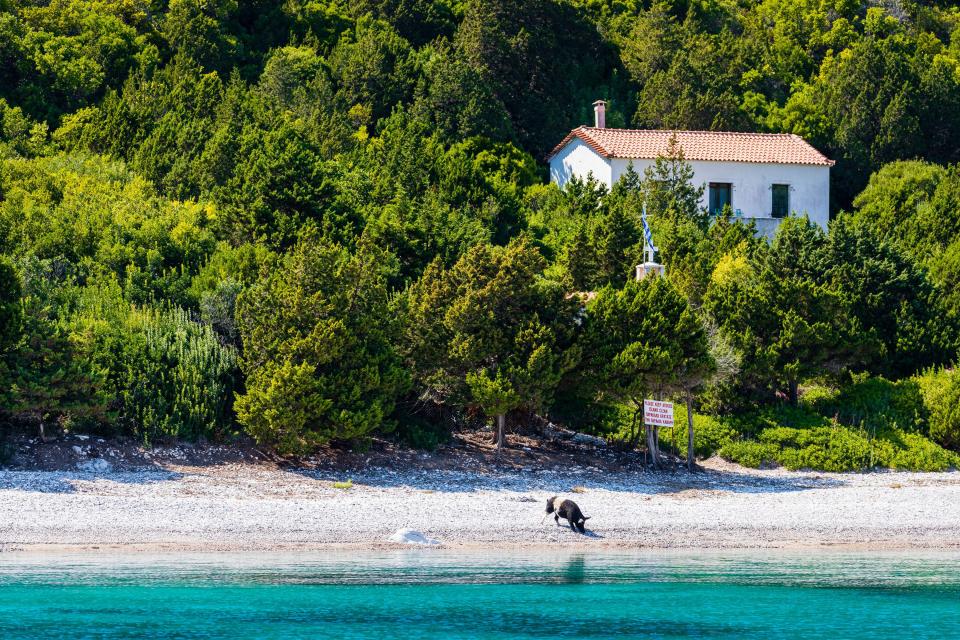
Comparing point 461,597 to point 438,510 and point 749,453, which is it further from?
point 749,453

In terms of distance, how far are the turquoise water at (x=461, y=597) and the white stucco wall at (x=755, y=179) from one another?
30323mm

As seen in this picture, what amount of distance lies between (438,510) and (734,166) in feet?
101

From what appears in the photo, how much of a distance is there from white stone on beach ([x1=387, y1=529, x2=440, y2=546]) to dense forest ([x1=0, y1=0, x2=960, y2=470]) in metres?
4.30

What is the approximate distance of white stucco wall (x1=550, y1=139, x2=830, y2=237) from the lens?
5100cm

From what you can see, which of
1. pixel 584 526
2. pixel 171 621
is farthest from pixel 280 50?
pixel 171 621

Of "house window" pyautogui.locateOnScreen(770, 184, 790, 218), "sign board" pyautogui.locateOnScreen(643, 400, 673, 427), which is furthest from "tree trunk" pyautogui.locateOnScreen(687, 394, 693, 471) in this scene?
"house window" pyautogui.locateOnScreen(770, 184, 790, 218)

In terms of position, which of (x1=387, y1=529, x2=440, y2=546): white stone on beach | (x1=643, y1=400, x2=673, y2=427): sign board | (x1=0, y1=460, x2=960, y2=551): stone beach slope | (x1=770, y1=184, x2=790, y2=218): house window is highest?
(x1=770, y1=184, x2=790, y2=218): house window

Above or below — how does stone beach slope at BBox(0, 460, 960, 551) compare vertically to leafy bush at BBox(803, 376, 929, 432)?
below

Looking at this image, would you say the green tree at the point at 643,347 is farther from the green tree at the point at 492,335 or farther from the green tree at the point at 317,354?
the green tree at the point at 317,354

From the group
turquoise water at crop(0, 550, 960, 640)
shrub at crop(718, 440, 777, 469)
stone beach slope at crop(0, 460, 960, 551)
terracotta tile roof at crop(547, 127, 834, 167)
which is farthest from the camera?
terracotta tile roof at crop(547, 127, 834, 167)

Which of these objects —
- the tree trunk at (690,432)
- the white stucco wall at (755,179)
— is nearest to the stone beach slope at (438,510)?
the tree trunk at (690,432)

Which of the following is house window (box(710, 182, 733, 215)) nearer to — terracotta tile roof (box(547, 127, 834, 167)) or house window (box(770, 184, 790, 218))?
terracotta tile roof (box(547, 127, 834, 167))

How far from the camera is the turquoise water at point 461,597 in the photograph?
60.1ft

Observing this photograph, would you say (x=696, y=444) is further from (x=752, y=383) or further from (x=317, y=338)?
(x=317, y=338)
